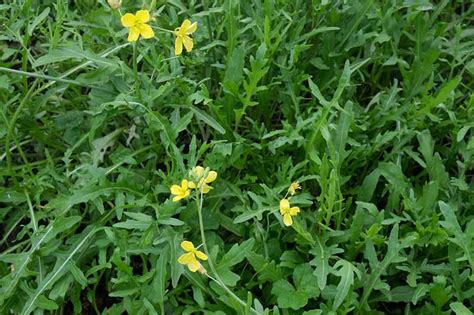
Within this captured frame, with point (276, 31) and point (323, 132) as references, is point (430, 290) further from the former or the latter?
point (276, 31)

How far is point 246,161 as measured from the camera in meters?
2.33

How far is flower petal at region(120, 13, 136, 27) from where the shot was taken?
1.90 m

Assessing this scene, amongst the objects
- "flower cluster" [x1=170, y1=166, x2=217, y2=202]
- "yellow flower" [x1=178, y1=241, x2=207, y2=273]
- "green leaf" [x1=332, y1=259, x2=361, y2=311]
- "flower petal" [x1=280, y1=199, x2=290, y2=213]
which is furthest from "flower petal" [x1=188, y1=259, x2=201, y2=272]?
"green leaf" [x1=332, y1=259, x2=361, y2=311]

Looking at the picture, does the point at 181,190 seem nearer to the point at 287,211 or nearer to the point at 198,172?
the point at 198,172

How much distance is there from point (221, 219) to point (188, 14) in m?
0.80

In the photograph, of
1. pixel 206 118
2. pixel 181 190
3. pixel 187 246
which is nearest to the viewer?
pixel 187 246

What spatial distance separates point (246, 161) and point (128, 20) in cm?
64

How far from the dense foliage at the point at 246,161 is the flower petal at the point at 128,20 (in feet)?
0.36

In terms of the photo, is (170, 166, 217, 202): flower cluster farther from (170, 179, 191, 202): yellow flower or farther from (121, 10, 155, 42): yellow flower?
(121, 10, 155, 42): yellow flower

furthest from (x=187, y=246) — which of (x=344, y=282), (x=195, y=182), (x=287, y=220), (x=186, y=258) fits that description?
(x=344, y=282)

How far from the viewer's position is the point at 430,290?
1.98 metres

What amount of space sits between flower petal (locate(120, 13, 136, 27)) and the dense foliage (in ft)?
0.36

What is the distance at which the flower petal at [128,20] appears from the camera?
190 cm

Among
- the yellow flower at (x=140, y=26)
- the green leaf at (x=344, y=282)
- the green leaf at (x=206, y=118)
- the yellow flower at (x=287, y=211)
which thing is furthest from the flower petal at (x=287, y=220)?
the yellow flower at (x=140, y=26)
